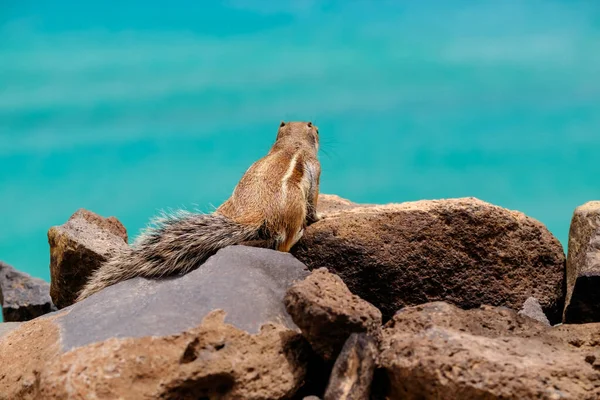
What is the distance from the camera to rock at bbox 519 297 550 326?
7613 millimetres

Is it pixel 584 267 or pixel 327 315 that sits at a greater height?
pixel 584 267

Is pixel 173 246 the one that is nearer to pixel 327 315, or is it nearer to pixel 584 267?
pixel 327 315

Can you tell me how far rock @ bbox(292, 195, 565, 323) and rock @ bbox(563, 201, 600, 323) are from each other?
43 cm

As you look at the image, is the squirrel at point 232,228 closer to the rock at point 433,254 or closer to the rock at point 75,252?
the rock at point 433,254

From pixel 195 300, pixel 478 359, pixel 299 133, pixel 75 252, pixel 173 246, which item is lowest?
pixel 478 359

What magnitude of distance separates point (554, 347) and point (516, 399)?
940 mm

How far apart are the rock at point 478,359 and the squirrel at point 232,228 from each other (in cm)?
193

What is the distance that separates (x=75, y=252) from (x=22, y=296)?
256cm

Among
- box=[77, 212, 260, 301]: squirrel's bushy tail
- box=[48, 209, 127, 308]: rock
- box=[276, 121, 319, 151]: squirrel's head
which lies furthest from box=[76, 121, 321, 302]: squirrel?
box=[276, 121, 319, 151]: squirrel's head

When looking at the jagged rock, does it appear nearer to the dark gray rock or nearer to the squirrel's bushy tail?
the dark gray rock

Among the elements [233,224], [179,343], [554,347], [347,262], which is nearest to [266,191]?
[233,224]

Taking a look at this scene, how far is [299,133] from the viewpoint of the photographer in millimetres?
9609

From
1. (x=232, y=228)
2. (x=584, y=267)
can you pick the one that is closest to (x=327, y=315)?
(x=232, y=228)

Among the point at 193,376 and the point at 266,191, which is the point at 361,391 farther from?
the point at 266,191
